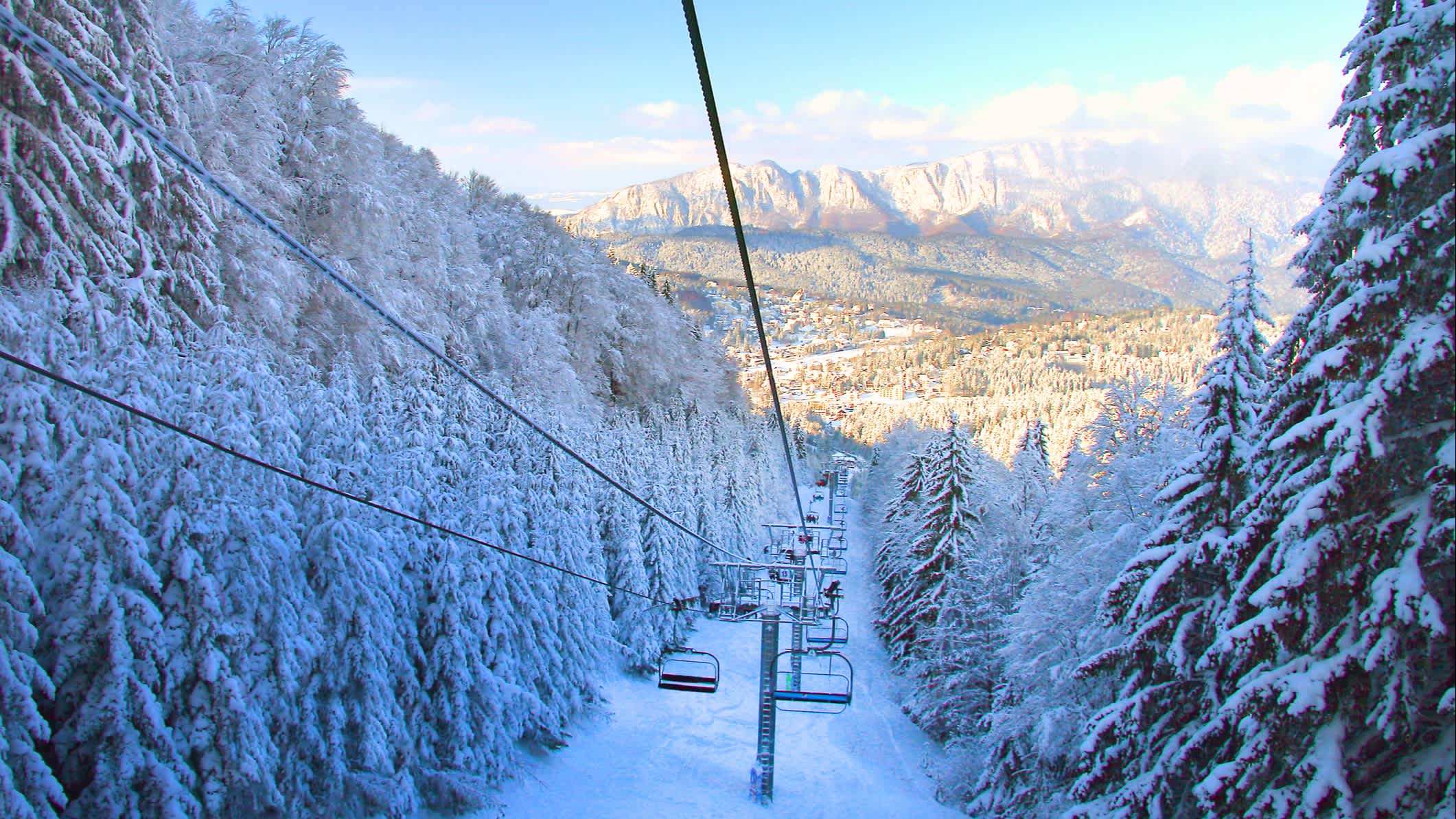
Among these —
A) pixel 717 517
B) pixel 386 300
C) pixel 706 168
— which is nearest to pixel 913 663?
pixel 717 517

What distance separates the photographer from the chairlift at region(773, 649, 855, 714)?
1823 centimetres

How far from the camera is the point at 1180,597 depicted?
10.2 m

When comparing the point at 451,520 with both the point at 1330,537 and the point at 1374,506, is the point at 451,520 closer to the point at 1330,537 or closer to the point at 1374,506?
the point at 1330,537

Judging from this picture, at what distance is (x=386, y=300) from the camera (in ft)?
83.4

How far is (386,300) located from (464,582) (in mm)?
11609

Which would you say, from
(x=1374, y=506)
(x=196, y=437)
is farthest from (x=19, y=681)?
(x=1374, y=506)

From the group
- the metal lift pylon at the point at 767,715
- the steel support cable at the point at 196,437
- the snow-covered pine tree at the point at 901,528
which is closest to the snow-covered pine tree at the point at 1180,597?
the steel support cable at the point at 196,437

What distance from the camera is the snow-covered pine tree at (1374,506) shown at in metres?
5.63

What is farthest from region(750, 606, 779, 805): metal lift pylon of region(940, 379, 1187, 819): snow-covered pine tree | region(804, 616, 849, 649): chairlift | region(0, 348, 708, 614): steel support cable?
region(0, 348, 708, 614): steel support cable

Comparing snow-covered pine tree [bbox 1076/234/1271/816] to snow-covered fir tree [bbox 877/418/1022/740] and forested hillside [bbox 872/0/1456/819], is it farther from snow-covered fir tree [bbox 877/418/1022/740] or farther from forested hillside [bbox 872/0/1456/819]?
snow-covered fir tree [bbox 877/418/1022/740]

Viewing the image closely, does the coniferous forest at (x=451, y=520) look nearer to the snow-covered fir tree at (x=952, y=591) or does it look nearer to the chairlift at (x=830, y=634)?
the snow-covered fir tree at (x=952, y=591)

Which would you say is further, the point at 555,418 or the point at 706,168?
the point at 555,418

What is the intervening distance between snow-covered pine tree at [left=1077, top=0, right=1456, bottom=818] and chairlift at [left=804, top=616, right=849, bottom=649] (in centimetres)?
1042

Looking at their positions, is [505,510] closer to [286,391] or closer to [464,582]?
[464,582]
